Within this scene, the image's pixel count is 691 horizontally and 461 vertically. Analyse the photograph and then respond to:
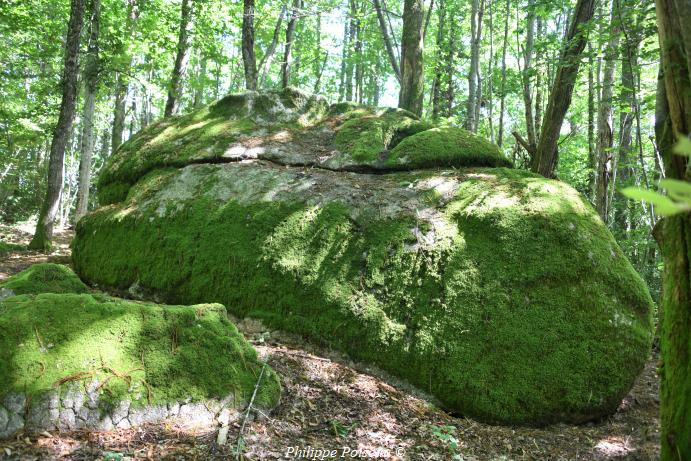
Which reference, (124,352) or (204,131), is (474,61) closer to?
(204,131)

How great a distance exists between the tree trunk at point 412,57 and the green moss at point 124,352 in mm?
7920

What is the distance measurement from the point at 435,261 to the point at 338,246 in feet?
3.92

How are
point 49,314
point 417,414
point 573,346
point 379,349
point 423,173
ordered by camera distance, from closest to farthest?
point 49,314, point 417,414, point 573,346, point 379,349, point 423,173

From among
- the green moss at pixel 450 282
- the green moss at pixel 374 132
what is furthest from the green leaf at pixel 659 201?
the green moss at pixel 374 132

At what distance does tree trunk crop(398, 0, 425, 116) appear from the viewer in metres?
10.2

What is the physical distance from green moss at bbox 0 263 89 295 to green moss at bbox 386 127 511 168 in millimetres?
4377

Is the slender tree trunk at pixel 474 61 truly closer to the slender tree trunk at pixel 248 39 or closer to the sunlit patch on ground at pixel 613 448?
the slender tree trunk at pixel 248 39

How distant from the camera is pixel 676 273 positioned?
261 centimetres

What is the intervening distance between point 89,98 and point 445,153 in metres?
10.7

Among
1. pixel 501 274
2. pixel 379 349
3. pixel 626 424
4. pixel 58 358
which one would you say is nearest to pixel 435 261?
pixel 501 274

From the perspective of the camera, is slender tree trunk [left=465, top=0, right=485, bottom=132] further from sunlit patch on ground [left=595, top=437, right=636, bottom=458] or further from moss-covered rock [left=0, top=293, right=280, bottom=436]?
moss-covered rock [left=0, top=293, right=280, bottom=436]

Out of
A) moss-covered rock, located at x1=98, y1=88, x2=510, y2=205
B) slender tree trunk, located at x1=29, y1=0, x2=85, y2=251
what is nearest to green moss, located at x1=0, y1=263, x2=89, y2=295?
moss-covered rock, located at x1=98, y1=88, x2=510, y2=205

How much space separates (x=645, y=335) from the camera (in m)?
4.64

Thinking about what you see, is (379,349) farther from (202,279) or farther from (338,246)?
(202,279)
